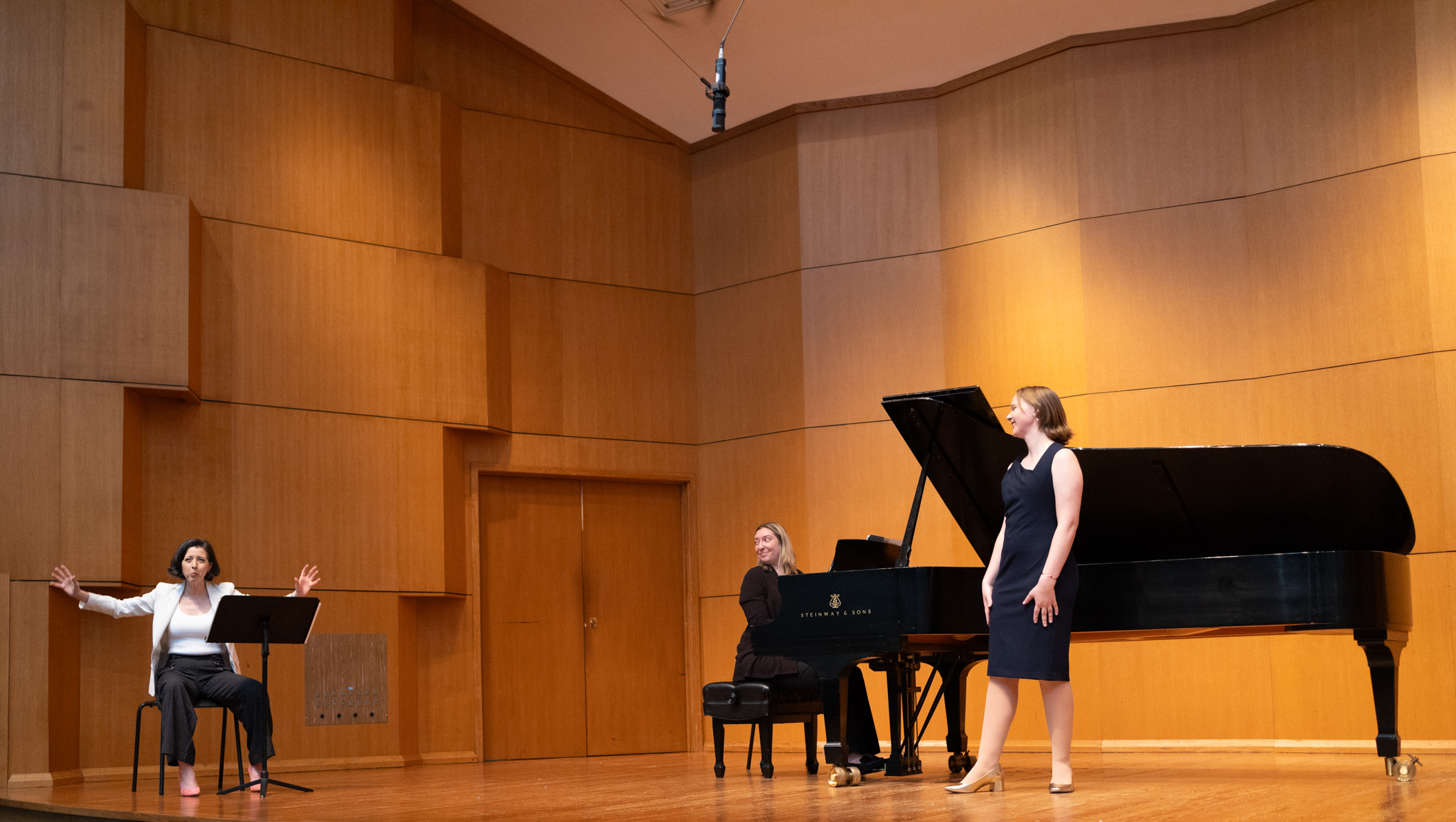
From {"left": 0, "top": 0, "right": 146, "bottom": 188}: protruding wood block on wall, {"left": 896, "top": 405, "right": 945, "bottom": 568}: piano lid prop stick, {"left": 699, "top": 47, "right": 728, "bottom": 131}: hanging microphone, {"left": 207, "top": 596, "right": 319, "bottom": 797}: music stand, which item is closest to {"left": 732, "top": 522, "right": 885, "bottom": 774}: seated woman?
{"left": 896, "top": 405, "right": 945, "bottom": 568}: piano lid prop stick

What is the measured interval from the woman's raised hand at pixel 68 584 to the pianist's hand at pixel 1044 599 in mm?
4257

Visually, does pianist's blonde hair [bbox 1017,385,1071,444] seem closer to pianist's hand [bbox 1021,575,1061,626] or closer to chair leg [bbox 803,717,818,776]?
pianist's hand [bbox 1021,575,1061,626]

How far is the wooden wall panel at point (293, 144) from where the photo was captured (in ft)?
25.0

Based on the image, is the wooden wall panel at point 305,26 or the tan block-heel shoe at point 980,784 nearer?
the tan block-heel shoe at point 980,784

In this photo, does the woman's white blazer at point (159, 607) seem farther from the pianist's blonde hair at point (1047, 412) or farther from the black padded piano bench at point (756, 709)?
the pianist's blonde hair at point (1047, 412)

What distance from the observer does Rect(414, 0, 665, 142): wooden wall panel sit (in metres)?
8.84

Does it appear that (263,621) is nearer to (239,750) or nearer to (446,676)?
(239,750)

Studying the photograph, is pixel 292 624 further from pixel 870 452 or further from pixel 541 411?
pixel 870 452

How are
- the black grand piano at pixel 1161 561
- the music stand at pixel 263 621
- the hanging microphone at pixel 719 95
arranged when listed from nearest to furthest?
the black grand piano at pixel 1161 561 → the music stand at pixel 263 621 → the hanging microphone at pixel 719 95

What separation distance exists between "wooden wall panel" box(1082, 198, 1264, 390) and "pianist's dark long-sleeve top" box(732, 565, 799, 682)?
297cm

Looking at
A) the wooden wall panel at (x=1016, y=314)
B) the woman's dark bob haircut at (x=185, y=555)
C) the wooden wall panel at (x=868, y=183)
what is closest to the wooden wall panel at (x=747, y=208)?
the wooden wall panel at (x=868, y=183)

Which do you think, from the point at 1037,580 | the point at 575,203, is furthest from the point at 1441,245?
the point at 575,203

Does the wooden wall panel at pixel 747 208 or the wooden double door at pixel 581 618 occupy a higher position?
the wooden wall panel at pixel 747 208

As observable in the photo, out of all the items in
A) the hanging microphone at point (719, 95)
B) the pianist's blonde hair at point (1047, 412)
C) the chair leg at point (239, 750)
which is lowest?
the chair leg at point (239, 750)
